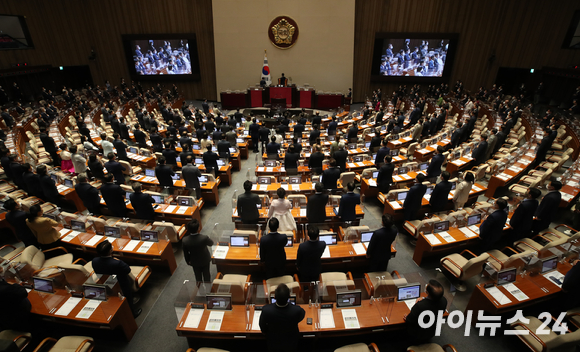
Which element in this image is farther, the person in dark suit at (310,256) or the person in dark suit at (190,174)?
the person in dark suit at (190,174)

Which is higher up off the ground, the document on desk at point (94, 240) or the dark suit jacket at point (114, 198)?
the dark suit jacket at point (114, 198)

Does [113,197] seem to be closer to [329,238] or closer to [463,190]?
[329,238]

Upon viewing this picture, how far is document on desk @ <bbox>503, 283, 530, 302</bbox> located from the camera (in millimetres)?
4171

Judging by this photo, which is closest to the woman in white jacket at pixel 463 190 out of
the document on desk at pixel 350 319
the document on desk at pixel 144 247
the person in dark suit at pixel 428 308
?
the person in dark suit at pixel 428 308

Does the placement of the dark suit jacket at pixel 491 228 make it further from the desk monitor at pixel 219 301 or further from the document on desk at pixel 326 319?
the desk monitor at pixel 219 301

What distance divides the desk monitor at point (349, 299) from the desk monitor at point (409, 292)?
0.58 m

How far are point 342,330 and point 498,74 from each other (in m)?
21.7

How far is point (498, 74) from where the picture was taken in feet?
61.6

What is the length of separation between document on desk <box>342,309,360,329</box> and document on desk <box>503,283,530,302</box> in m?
2.43

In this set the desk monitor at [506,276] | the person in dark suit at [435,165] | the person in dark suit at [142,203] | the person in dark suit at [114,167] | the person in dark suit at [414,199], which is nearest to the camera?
the desk monitor at [506,276]

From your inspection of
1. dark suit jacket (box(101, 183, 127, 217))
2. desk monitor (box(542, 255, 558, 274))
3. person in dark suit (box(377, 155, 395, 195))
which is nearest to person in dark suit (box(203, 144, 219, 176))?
dark suit jacket (box(101, 183, 127, 217))

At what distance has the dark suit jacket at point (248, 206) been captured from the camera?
18.8 feet

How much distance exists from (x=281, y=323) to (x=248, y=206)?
2.90 metres

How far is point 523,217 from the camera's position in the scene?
5.39 m
